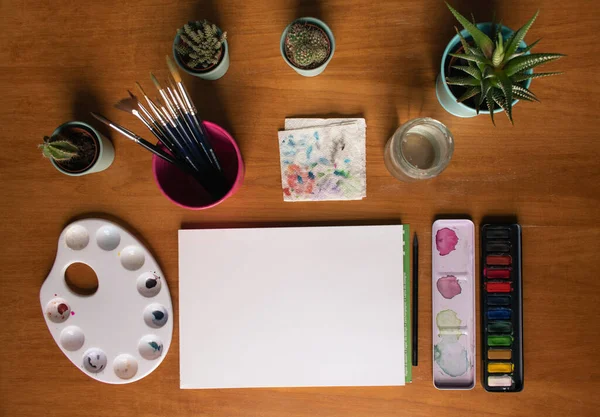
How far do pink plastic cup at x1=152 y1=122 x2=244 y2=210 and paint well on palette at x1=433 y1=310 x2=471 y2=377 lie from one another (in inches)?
15.9

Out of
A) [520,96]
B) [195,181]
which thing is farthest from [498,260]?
[195,181]

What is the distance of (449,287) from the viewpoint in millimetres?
708

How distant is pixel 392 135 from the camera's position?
0.69m

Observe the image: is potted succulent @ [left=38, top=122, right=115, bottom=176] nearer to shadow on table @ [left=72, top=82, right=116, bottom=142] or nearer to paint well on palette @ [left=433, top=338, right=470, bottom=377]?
shadow on table @ [left=72, top=82, right=116, bottom=142]

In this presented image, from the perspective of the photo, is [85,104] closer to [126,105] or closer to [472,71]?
[126,105]

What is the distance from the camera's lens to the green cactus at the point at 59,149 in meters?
0.62

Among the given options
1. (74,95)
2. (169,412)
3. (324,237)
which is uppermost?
(74,95)

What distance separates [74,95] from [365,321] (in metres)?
0.61

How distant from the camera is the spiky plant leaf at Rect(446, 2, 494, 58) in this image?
1.83 ft

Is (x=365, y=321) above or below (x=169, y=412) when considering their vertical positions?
above

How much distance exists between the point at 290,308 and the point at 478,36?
1.60ft

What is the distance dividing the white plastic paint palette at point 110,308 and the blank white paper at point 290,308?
5cm

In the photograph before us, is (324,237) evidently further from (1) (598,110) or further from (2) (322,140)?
(1) (598,110)

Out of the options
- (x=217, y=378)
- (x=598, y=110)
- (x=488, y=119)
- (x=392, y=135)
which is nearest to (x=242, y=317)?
(x=217, y=378)
